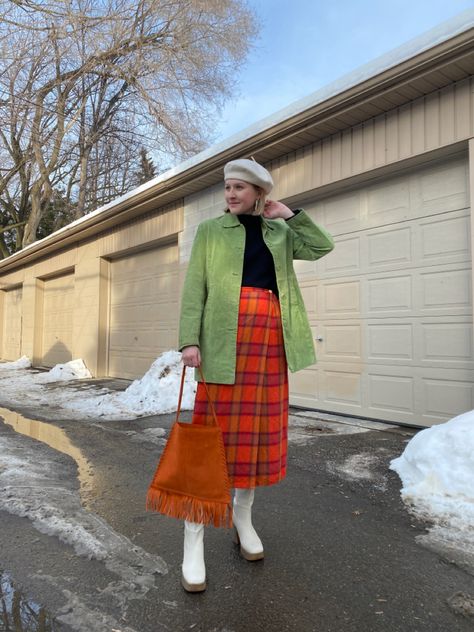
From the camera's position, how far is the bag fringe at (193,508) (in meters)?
1.87

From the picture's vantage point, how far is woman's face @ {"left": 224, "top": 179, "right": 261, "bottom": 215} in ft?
6.91

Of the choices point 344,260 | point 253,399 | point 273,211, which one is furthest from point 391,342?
point 253,399

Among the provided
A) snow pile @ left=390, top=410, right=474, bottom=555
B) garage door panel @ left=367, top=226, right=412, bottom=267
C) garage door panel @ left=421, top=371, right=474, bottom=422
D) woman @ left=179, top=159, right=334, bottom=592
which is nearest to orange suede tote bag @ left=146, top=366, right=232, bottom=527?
woman @ left=179, top=159, right=334, bottom=592

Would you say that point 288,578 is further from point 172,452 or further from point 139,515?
point 139,515

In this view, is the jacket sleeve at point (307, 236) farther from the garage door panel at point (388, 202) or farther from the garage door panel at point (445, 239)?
the garage door panel at point (388, 202)

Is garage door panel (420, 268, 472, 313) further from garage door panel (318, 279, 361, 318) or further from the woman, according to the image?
the woman

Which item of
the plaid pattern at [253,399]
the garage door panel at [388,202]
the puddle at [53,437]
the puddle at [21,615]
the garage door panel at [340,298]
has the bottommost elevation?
the puddle at [53,437]

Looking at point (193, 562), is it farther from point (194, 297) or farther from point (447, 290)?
point (447, 290)

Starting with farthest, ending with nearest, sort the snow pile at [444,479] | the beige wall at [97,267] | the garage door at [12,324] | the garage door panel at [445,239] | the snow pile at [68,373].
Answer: the garage door at [12,324] → the snow pile at [68,373] → the beige wall at [97,267] → the garage door panel at [445,239] → the snow pile at [444,479]

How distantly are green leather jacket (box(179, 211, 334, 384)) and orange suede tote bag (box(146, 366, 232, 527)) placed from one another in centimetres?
23

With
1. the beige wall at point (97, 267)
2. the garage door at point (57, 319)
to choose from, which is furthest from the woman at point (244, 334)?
the garage door at point (57, 319)

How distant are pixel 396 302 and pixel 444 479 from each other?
2.70 meters

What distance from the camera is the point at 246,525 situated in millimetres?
2207

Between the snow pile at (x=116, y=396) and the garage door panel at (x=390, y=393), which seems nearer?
the garage door panel at (x=390, y=393)
